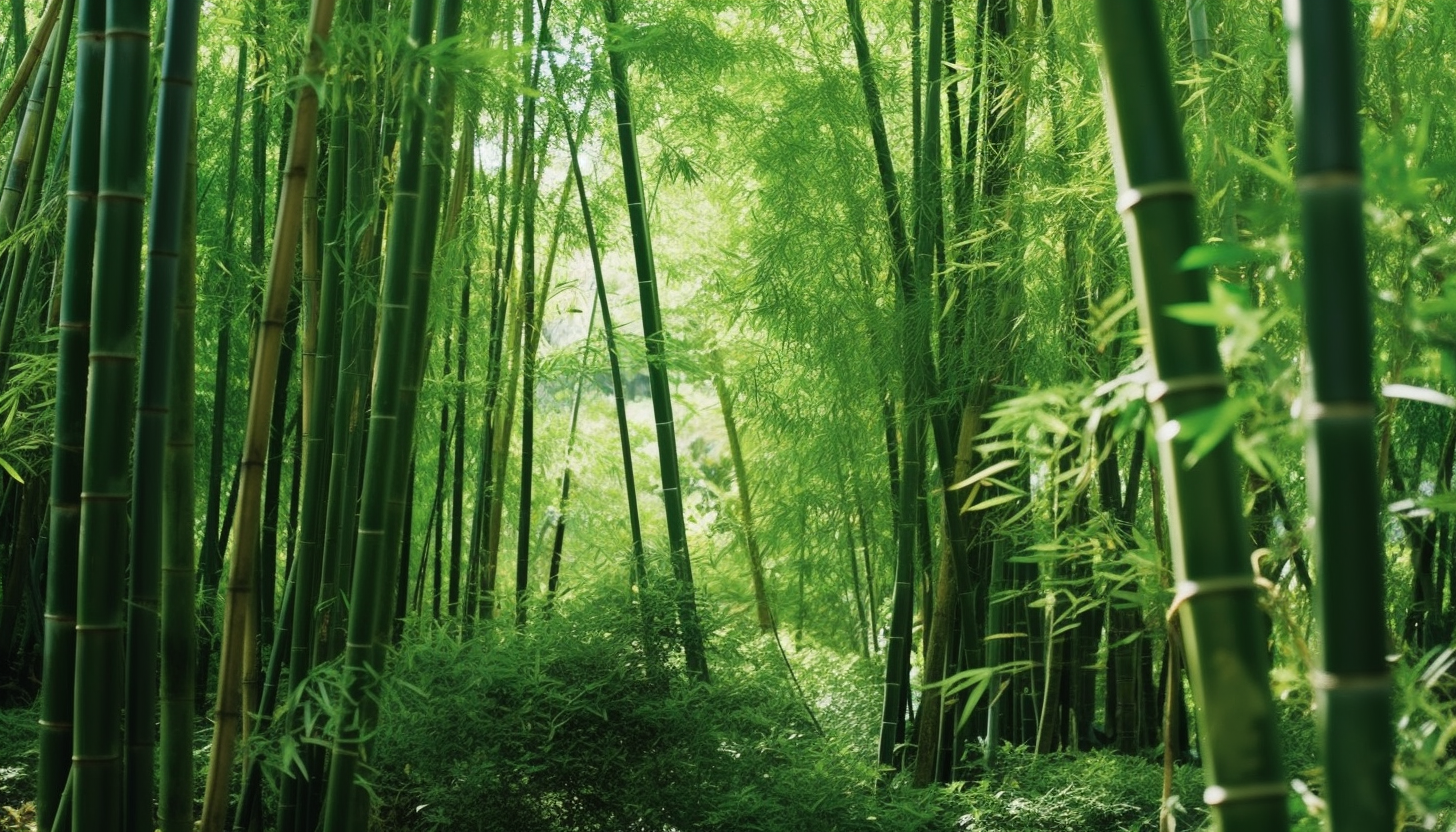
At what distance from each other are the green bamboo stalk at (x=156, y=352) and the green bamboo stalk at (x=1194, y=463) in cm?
126

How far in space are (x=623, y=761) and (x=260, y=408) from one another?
53.2 inches

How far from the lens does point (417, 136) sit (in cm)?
188

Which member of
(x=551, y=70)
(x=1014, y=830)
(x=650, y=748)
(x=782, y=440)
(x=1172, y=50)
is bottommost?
(x=1014, y=830)

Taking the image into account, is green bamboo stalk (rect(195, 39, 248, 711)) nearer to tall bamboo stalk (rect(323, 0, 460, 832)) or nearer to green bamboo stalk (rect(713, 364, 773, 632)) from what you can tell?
tall bamboo stalk (rect(323, 0, 460, 832))

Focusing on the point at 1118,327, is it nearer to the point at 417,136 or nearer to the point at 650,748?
the point at 650,748

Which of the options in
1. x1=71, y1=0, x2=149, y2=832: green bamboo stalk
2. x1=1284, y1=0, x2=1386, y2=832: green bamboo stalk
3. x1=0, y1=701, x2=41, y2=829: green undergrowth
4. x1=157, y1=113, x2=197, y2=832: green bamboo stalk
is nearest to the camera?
x1=1284, y1=0, x2=1386, y2=832: green bamboo stalk

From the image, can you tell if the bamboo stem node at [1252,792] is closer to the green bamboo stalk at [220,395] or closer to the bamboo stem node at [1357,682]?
the bamboo stem node at [1357,682]

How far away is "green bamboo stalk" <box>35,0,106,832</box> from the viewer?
5.17 ft

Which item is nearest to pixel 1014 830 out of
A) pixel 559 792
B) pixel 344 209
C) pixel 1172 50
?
pixel 559 792

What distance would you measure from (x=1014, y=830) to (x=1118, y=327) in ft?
4.38

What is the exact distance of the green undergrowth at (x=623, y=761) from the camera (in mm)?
2773

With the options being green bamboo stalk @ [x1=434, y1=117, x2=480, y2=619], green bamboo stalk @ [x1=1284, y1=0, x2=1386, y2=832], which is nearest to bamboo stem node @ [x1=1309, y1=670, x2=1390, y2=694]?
green bamboo stalk @ [x1=1284, y1=0, x2=1386, y2=832]

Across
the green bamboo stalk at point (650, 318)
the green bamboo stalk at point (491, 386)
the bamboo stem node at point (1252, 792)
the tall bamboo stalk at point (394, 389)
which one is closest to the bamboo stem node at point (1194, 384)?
the bamboo stem node at point (1252, 792)

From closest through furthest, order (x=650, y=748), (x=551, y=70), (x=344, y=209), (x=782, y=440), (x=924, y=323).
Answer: (x=344, y=209)
(x=650, y=748)
(x=924, y=323)
(x=551, y=70)
(x=782, y=440)
